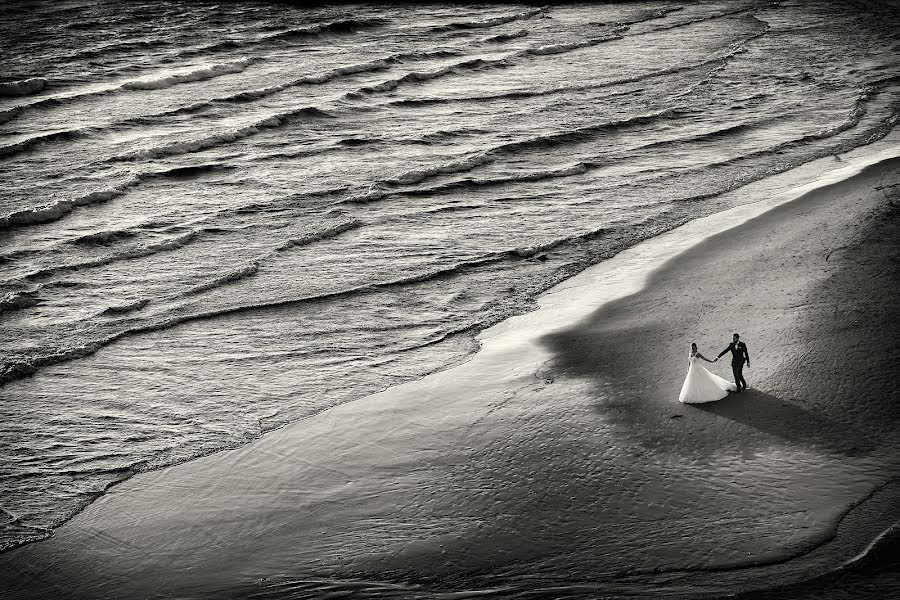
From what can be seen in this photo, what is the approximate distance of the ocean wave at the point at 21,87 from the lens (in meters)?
22.0

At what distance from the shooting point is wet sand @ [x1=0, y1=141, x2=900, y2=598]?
766 cm

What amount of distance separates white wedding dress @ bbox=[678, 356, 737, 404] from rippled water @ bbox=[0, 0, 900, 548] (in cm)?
298

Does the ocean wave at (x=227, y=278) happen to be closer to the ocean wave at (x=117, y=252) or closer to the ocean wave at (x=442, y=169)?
the ocean wave at (x=117, y=252)

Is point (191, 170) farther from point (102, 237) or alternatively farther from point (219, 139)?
point (102, 237)

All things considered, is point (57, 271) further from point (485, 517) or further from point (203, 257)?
point (485, 517)

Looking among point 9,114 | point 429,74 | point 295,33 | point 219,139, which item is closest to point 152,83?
point 9,114

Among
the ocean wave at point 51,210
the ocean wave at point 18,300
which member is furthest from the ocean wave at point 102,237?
the ocean wave at point 18,300

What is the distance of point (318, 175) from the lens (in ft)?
59.5

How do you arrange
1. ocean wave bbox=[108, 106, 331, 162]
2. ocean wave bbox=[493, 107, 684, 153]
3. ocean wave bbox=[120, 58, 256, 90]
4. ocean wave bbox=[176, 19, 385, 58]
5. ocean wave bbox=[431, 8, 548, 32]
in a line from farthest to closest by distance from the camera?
ocean wave bbox=[431, 8, 548, 32] < ocean wave bbox=[176, 19, 385, 58] < ocean wave bbox=[120, 58, 256, 90] < ocean wave bbox=[493, 107, 684, 153] < ocean wave bbox=[108, 106, 331, 162]

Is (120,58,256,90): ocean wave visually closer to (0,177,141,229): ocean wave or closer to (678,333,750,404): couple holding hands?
(0,177,141,229): ocean wave

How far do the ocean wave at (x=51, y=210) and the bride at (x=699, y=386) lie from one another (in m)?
11.5

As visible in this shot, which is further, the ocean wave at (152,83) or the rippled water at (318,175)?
the ocean wave at (152,83)

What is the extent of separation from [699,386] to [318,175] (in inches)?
409

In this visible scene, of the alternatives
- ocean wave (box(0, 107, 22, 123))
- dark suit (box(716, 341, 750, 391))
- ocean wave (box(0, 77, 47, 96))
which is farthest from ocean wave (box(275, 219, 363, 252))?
ocean wave (box(0, 77, 47, 96))
